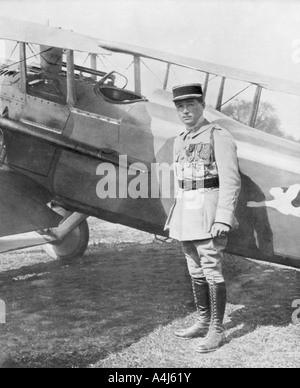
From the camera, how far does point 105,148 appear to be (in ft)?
16.0

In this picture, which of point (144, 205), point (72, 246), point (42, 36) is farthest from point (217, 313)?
point (72, 246)

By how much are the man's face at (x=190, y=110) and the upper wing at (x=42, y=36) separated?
941 mm

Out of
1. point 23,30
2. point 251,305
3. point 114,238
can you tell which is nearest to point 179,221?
point 251,305

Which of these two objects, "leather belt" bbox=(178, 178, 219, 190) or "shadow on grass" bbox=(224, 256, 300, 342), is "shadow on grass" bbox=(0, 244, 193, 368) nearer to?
"shadow on grass" bbox=(224, 256, 300, 342)

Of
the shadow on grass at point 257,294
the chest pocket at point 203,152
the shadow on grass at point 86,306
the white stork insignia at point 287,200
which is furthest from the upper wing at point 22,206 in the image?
the white stork insignia at point 287,200

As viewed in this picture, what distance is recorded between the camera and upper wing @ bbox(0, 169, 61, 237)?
4867 mm

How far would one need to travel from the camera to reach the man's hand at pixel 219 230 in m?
3.65

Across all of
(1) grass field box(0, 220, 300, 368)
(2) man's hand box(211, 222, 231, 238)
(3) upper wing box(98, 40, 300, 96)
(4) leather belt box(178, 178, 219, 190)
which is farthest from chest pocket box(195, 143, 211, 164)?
(1) grass field box(0, 220, 300, 368)

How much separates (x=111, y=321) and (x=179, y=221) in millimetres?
1189

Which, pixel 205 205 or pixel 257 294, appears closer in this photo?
pixel 205 205

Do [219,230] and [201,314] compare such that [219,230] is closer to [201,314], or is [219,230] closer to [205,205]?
[205,205]

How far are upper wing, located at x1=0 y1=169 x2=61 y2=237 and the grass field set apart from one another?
0.80 metres

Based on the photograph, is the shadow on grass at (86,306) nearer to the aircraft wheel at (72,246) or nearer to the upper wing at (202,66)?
the aircraft wheel at (72,246)

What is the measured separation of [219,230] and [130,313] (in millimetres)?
1524
